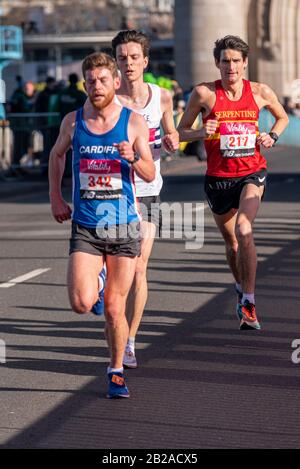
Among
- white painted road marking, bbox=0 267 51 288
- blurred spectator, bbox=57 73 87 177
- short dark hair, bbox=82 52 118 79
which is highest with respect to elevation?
short dark hair, bbox=82 52 118 79

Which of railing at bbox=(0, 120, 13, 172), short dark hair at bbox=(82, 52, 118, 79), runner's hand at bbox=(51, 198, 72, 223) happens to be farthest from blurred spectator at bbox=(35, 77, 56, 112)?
short dark hair at bbox=(82, 52, 118, 79)

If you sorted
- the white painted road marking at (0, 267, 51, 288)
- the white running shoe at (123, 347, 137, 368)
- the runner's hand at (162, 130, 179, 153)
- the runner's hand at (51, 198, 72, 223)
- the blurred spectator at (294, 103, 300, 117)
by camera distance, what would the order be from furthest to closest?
the blurred spectator at (294, 103, 300, 117), the white painted road marking at (0, 267, 51, 288), the runner's hand at (162, 130, 179, 153), the white running shoe at (123, 347, 137, 368), the runner's hand at (51, 198, 72, 223)

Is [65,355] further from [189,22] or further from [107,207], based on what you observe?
[189,22]

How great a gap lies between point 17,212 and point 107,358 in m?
12.1

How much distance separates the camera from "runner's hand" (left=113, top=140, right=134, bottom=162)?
24.8ft

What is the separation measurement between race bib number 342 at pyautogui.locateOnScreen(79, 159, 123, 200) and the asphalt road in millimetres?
1115

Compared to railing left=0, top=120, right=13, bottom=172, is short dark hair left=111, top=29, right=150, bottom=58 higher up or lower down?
higher up

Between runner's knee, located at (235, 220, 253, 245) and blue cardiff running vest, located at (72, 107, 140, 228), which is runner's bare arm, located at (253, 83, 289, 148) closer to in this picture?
runner's knee, located at (235, 220, 253, 245)

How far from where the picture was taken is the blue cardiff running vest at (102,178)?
306 inches

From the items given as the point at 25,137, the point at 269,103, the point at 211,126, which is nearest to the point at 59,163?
the point at 211,126

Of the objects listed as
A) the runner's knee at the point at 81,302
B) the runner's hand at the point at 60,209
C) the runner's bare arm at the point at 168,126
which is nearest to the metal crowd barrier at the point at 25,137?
the runner's bare arm at the point at 168,126

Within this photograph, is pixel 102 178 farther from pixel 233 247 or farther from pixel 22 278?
pixel 22 278

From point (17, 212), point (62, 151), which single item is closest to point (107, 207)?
point (62, 151)

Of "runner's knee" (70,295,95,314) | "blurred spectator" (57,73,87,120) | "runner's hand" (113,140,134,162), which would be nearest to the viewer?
"runner's hand" (113,140,134,162)
